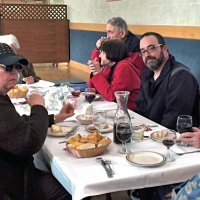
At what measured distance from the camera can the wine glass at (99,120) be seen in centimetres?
186

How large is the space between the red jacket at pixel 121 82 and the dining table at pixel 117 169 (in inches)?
40.5

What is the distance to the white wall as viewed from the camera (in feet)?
14.4

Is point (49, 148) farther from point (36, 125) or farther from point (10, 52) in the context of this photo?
point (10, 52)

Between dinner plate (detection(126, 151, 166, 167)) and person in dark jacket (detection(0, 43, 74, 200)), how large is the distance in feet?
1.26

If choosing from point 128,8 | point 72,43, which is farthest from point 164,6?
point 72,43

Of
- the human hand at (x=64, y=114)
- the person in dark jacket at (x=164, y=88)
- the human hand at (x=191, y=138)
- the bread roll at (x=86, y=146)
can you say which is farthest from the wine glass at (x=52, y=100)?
the human hand at (x=191, y=138)

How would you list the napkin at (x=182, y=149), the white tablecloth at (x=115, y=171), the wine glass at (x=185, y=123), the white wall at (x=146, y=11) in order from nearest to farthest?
the white tablecloth at (x=115, y=171) → the napkin at (x=182, y=149) → the wine glass at (x=185, y=123) → the white wall at (x=146, y=11)

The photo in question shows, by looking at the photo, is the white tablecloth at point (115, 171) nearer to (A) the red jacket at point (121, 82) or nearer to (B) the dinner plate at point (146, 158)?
(B) the dinner plate at point (146, 158)

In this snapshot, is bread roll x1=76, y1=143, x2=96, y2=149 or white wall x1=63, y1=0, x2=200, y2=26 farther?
white wall x1=63, y1=0, x2=200, y2=26

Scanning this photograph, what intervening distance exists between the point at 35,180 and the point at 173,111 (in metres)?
1.00

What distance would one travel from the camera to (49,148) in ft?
5.33

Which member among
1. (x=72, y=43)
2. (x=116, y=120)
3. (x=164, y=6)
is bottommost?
(x=72, y=43)

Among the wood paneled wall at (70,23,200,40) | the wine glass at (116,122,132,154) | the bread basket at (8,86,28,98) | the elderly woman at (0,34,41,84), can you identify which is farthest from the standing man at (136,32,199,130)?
the wood paneled wall at (70,23,200,40)

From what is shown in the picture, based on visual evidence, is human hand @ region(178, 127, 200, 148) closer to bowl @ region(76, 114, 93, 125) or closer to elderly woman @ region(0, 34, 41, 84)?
bowl @ region(76, 114, 93, 125)
